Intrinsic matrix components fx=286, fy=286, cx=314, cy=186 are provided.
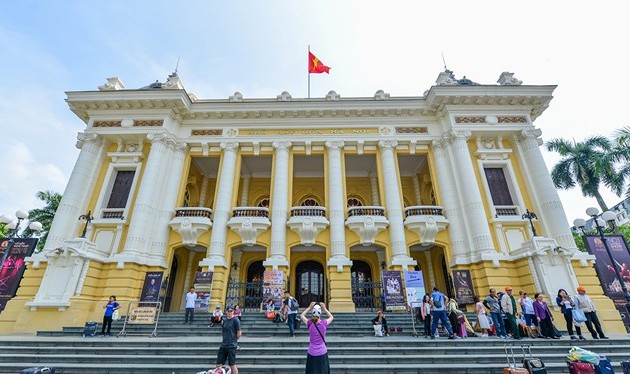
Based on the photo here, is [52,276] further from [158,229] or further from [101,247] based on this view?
[158,229]

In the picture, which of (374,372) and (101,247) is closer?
(374,372)

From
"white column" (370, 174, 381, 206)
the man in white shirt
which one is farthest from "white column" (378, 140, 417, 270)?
the man in white shirt

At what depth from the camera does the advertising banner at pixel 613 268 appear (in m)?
12.5

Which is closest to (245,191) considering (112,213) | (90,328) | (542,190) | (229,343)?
(112,213)

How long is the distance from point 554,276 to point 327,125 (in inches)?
516

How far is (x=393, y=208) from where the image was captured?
610 inches

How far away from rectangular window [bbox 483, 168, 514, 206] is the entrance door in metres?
10.7

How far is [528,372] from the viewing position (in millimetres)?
4836

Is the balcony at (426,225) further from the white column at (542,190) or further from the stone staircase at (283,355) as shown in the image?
the stone staircase at (283,355)

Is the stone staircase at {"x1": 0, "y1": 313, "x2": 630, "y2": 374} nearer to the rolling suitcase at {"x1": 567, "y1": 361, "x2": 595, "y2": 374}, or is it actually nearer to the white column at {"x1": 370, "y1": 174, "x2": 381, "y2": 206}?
the rolling suitcase at {"x1": 567, "y1": 361, "x2": 595, "y2": 374}

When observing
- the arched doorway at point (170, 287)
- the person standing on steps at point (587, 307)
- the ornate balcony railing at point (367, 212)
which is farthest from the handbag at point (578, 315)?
the arched doorway at point (170, 287)

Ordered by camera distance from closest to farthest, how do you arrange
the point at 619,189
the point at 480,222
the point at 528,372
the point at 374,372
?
the point at 528,372 → the point at 374,372 → the point at 480,222 → the point at 619,189

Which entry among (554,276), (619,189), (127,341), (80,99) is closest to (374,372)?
(127,341)

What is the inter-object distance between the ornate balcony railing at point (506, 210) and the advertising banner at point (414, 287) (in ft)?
20.1
